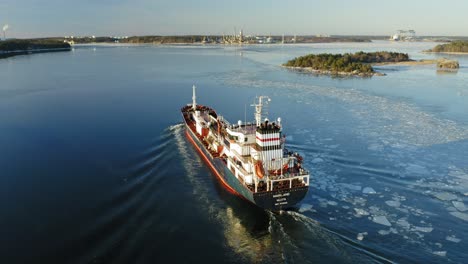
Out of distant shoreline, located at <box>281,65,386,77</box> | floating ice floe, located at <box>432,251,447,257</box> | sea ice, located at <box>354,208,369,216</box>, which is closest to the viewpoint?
floating ice floe, located at <box>432,251,447,257</box>

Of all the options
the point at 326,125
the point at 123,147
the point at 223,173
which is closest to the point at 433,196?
the point at 223,173

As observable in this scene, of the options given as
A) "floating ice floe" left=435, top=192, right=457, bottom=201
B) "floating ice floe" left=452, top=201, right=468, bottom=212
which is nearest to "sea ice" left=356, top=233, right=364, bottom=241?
"floating ice floe" left=452, top=201, right=468, bottom=212

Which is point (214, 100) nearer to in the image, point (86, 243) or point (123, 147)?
point (123, 147)

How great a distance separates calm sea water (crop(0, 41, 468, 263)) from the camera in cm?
1953

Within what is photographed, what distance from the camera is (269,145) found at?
2488 cm

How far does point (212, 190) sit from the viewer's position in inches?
1079

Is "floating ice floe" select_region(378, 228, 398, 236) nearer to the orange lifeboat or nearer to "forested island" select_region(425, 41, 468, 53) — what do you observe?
the orange lifeboat

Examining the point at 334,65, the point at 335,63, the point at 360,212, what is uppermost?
the point at 335,63

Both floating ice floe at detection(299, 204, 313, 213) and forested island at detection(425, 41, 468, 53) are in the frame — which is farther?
forested island at detection(425, 41, 468, 53)

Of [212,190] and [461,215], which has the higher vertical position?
[461,215]

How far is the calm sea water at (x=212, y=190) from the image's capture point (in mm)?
19531

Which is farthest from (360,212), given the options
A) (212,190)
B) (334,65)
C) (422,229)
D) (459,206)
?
(334,65)

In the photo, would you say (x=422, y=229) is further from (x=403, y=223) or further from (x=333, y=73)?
(x=333, y=73)

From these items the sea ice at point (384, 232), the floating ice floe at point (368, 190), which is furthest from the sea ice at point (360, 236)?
the floating ice floe at point (368, 190)
